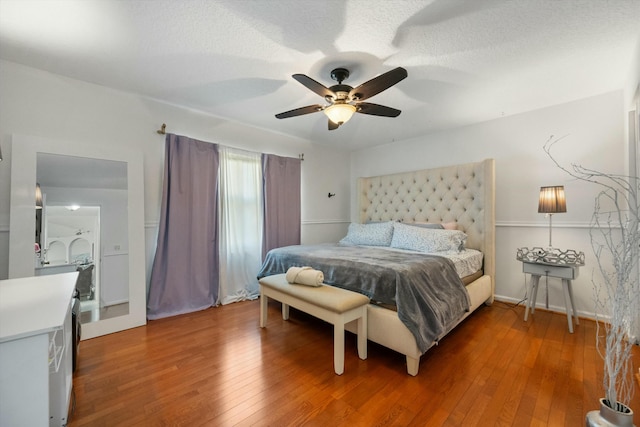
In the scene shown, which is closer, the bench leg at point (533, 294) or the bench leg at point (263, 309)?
the bench leg at point (263, 309)

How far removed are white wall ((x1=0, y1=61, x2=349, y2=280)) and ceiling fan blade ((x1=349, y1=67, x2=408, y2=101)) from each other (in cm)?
202

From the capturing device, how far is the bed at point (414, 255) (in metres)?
1.88

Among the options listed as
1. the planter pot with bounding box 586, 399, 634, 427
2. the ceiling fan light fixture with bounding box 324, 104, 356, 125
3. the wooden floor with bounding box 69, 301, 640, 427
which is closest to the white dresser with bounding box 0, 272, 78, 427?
the wooden floor with bounding box 69, 301, 640, 427


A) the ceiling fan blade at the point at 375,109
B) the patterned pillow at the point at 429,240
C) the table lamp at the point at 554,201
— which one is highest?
the ceiling fan blade at the point at 375,109

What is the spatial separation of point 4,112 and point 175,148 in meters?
1.23

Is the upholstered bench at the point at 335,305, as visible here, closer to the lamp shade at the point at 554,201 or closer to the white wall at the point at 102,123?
the white wall at the point at 102,123

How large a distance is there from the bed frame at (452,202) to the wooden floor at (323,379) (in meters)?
0.41

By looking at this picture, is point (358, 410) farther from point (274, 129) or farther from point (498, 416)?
point (274, 129)

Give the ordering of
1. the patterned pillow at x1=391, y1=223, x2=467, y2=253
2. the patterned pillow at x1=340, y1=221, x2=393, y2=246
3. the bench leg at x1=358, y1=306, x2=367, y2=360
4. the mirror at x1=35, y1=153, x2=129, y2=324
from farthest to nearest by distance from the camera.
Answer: the patterned pillow at x1=340, y1=221, x2=393, y2=246 < the patterned pillow at x1=391, y1=223, x2=467, y2=253 < the mirror at x1=35, y1=153, x2=129, y2=324 < the bench leg at x1=358, y1=306, x2=367, y2=360

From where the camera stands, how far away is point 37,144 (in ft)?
7.18

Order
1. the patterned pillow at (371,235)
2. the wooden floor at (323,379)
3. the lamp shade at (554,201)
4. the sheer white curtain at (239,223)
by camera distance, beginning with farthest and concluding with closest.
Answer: the patterned pillow at (371,235), the sheer white curtain at (239,223), the lamp shade at (554,201), the wooden floor at (323,379)

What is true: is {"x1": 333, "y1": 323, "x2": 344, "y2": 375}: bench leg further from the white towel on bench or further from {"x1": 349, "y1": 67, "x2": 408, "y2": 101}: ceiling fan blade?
{"x1": 349, "y1": 67, "x2": 408, "y2": 101}: ceiling fan blade

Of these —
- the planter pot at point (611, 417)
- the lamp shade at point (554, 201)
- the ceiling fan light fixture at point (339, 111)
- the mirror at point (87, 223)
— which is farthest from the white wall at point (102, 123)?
the planter pot at point (611, 417)

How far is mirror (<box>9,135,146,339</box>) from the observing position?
6.95 ft
